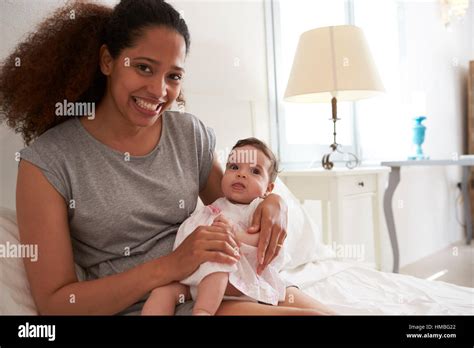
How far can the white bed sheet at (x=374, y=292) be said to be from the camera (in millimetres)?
860

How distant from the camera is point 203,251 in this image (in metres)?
0.69

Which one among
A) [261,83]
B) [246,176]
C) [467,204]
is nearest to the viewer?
[246,176]

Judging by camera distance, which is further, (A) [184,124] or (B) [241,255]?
(A) [184,124]

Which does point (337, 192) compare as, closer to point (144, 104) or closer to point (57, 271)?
point (144, 104)

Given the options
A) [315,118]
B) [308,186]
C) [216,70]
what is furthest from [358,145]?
[216,70]

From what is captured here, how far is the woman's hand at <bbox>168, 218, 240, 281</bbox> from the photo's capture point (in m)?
0.70

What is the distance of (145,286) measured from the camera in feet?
2.31

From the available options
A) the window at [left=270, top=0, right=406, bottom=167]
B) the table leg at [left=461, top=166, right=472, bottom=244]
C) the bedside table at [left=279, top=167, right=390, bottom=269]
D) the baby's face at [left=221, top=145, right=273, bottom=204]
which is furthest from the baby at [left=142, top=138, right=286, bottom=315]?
the table leg at [left=461, top=166, right=472, bottom=244]

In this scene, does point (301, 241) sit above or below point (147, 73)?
below

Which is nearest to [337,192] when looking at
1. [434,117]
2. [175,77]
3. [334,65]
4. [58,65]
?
[334,65]

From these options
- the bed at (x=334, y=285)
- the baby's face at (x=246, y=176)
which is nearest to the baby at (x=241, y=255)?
the baby's face at (x=246, y=176)

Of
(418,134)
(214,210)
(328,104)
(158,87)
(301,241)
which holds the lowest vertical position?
(301,241)

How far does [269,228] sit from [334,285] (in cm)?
38

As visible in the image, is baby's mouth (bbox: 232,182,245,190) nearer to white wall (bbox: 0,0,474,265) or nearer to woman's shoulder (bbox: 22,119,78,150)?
woman's shoulder (bbox: 22,119,78,150)
